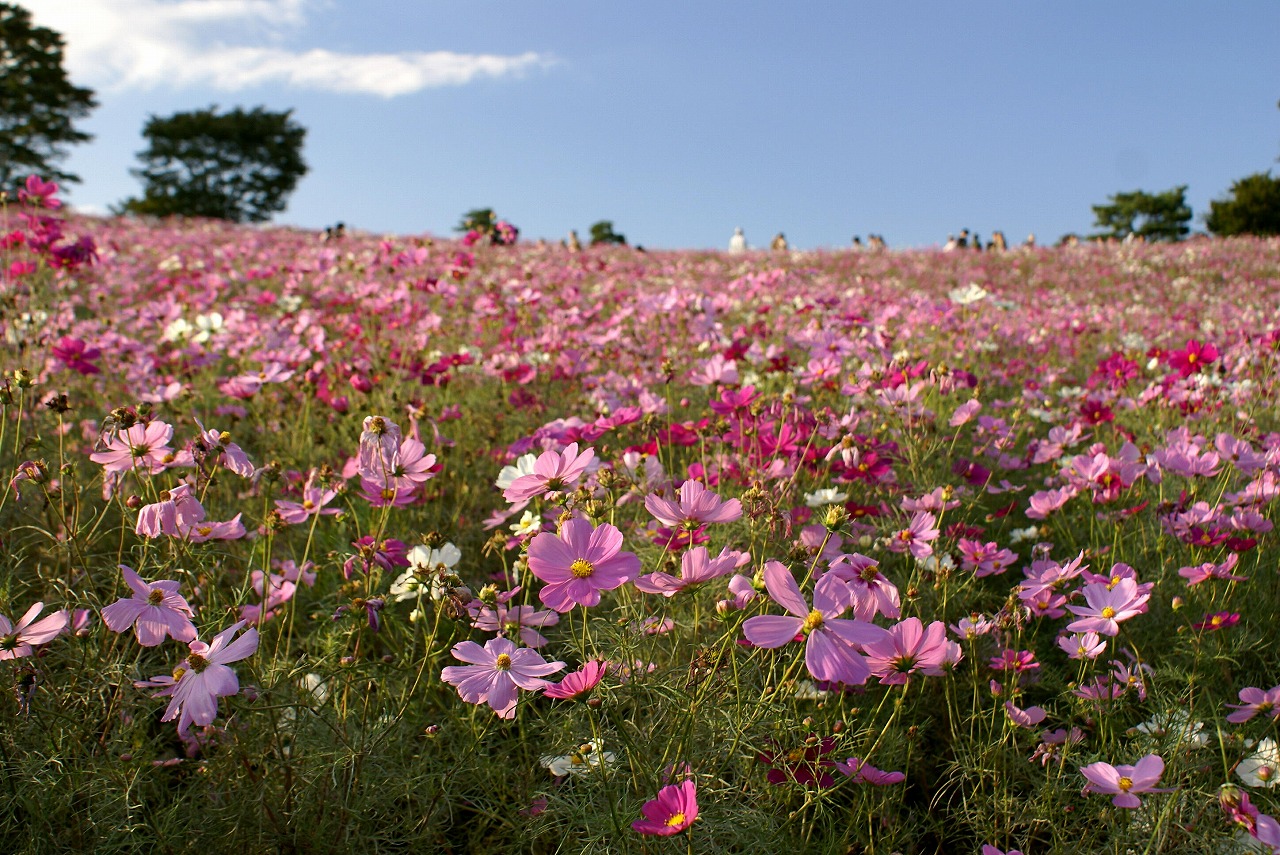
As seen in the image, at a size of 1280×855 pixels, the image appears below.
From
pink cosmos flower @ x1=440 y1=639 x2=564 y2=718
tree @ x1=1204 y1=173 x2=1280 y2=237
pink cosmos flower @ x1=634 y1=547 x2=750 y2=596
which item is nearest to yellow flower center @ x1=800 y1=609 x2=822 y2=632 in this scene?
pink cosmos flower @ x1=634 y1=547 x2=750 y2=596

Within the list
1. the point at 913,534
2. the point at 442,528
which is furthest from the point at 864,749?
the point at 442,528

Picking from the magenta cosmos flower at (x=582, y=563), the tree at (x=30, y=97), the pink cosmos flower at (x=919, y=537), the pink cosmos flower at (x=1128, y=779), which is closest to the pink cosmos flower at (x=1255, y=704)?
the pink cosmos flower at (x=1128, y=779)

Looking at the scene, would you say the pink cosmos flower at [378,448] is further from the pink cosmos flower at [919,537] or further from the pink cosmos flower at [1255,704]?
the pink cosmos flower at [1255,704]

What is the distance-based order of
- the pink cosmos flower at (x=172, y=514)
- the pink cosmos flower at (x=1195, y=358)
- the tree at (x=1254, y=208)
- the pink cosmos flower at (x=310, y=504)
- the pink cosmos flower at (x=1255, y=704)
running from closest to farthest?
the pink cosmos flower at (x=172, y=514) → the pink cosmos flower at (x=1255, y=704) → the pink cosmos flower at (x=310, y=504) → the pink cosmos flower at (x=1195, y=358) → the tree at (x=1254, y=208)

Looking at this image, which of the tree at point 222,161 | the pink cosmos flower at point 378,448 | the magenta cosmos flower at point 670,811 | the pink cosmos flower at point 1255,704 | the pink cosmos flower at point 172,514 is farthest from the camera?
the tree at point 222,161

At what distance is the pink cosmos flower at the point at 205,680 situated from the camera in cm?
104

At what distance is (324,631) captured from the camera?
1969mm

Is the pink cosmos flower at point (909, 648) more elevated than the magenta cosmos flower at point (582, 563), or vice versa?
the magenta cosmos flower at point (582, 563)

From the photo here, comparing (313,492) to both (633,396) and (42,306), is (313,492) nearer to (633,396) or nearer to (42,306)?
(633,396)

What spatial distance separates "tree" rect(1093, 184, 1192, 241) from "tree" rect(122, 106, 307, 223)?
39176 millimetres

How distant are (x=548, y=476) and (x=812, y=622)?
0.50 metres

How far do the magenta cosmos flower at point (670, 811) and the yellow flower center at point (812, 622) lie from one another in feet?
0.77

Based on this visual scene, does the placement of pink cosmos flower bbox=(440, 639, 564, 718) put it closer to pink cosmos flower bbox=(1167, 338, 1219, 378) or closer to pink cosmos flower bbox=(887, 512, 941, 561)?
pink cosmos flower bbox=(887, 512, 941, 561)

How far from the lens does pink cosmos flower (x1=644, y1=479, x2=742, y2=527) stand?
45.8 inches
